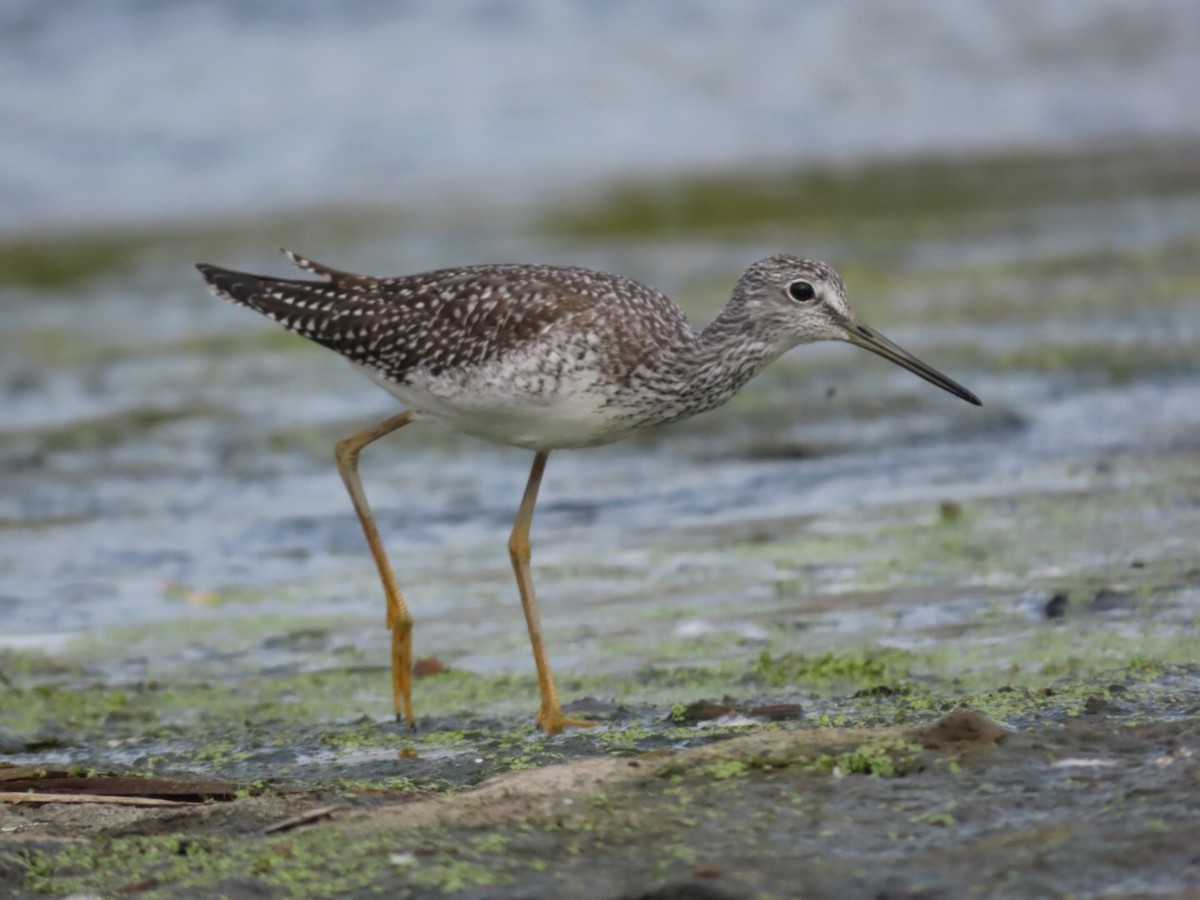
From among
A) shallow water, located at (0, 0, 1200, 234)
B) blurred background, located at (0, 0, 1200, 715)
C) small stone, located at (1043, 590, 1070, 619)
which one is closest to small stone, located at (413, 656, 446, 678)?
blurred background, located at (0, 0, 1200, 715)

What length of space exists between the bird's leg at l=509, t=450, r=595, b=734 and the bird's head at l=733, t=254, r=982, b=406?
1021 millimetres

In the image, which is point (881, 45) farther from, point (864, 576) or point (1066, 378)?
point (864, 576)

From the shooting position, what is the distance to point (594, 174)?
21766mm

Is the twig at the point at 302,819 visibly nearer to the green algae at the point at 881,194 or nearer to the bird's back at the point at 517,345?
the bird's back at the point at 517,345

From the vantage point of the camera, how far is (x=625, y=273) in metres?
16.1

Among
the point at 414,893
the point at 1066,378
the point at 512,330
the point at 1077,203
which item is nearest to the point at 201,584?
the point at 512,330

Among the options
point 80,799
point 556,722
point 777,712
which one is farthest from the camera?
point 556,722

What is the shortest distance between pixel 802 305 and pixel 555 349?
1.02 m

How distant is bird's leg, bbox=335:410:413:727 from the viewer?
22.0 feet

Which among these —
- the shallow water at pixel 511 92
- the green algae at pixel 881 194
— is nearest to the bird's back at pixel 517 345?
the green algae at pixel 881 194

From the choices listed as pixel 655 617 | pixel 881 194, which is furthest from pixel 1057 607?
pixel 881 194

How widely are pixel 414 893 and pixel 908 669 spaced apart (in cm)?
291

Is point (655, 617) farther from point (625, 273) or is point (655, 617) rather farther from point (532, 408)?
Result: point (625, 273)

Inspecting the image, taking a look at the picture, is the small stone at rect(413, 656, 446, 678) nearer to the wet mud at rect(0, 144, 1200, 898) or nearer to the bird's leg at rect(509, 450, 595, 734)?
the wet mud at rect(0, 144, 1200, 898)
